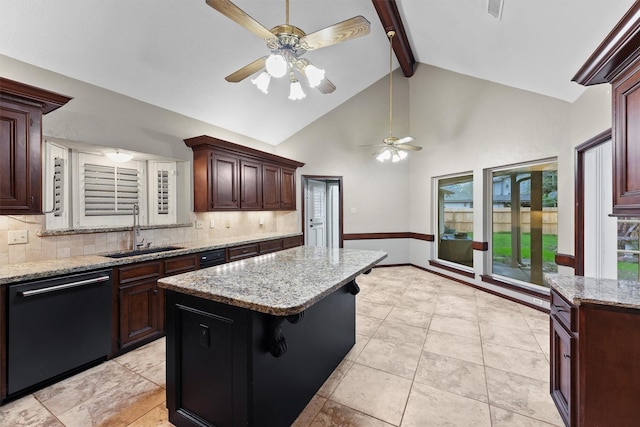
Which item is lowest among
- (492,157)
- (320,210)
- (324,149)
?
(320,210)

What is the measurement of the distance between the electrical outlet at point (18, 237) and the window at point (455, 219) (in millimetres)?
5545

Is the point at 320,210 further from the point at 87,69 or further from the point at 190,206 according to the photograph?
the point at 87,69

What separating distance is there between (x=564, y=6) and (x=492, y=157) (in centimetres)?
223

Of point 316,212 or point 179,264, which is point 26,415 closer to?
point 179,264

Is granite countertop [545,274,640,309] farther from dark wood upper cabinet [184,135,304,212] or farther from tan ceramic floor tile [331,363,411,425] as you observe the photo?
dark wood upper cabinet [184,135,304,212]

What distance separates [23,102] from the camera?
1980 mm

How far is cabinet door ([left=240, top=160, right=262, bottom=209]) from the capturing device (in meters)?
4.09

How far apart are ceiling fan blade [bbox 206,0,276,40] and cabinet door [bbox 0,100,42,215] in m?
1.69

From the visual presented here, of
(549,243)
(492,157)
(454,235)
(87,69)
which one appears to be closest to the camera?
(87,69)

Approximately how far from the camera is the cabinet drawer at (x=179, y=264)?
2.75 meters

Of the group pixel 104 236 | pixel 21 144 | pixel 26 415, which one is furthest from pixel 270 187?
pixel 26 415

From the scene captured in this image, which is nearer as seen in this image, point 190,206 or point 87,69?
point 87,69

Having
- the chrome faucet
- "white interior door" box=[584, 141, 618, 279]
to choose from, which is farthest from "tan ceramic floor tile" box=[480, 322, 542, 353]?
the chrome faucet

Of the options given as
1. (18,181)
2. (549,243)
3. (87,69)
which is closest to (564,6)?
(549,243)
